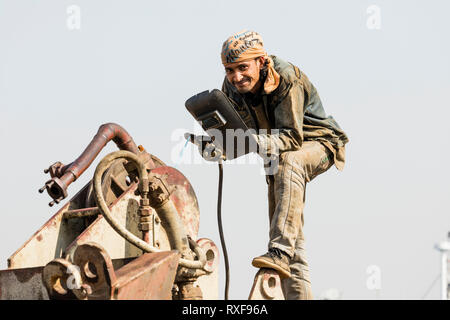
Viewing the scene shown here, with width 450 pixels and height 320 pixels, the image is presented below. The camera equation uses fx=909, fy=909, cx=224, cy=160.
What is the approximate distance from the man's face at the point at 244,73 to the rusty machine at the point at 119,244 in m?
0.91

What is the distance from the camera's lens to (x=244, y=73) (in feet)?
22.1

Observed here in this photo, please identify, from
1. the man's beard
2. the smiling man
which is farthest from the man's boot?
the man's beard

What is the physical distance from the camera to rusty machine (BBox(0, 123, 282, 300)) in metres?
5.20

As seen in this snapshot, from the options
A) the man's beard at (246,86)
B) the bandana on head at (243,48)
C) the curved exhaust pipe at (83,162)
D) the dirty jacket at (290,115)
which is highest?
the bandana on head at (243,48)

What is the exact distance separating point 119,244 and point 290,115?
2.12m

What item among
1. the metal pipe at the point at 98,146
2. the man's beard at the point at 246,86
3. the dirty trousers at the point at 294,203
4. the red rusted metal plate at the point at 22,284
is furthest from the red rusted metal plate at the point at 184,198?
the red rusted metal plate at the point at 22,284

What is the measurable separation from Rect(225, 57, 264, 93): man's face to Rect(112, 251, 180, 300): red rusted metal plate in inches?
64.7

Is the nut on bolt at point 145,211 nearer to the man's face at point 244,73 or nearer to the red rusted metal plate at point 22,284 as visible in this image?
the red rusted metal plate at point 22,284

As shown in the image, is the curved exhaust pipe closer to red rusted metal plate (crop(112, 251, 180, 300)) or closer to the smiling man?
the smiling man

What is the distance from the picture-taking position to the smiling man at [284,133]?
6.60 meters
